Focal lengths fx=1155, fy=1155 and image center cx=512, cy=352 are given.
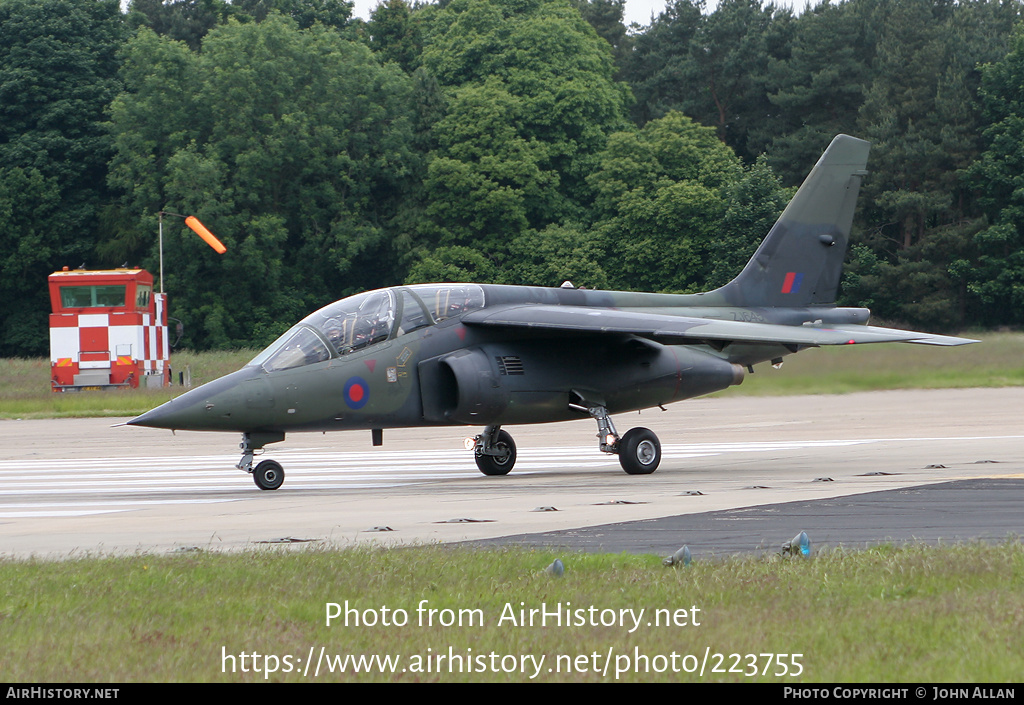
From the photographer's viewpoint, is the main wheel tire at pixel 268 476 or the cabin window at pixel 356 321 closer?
the main wheel tire at pixel 268 476

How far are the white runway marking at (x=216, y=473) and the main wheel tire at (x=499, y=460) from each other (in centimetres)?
28

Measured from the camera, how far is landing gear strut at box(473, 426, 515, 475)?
54.4 ft

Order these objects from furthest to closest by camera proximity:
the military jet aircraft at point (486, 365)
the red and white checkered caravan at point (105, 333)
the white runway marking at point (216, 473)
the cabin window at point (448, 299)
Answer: the red and white checkered caravan at point (105, 333)
the cabin window at point (448, 299)
the military jet aircraft at point (486, 365)
the white runway marking at point (216, 473)

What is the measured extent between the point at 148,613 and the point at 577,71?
63513mm

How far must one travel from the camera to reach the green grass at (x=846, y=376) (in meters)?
22.2

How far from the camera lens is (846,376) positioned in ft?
75.2

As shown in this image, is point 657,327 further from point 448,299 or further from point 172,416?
point 172,416

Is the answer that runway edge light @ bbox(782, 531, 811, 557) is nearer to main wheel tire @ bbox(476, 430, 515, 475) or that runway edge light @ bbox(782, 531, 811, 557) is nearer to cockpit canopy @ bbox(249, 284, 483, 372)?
cockpit canopy @ bbox(249, 284, 483, 372)

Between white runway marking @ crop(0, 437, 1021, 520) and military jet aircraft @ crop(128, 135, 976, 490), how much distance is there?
908mm

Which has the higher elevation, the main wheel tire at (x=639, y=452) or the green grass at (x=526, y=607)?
the green grass at (x=526, y=607)

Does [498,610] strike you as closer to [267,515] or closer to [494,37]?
[267,515]

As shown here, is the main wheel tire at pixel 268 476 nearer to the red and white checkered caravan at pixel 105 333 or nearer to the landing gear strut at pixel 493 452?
the landing gear strut at pixel 493 452

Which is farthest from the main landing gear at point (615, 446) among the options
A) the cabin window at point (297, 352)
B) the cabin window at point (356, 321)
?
the cabin window at point (297, 352)

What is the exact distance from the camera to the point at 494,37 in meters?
68.5
